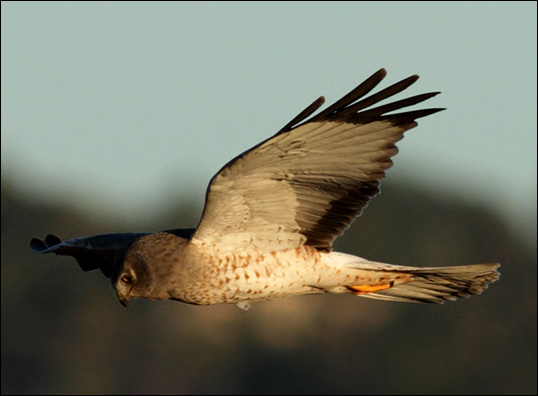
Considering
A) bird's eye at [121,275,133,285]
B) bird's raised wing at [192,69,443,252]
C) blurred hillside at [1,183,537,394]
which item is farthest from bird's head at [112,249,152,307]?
blurred hillside at [1,183,537,394]

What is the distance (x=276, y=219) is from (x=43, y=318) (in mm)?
47576

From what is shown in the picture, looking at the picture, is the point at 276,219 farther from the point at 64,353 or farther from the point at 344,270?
the point at 64,353

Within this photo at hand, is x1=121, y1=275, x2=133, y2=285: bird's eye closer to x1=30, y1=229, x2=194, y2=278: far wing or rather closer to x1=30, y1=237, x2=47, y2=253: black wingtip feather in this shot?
x1=30, y1=229, x2=194, y2=278: far wing

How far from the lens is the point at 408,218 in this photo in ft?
218

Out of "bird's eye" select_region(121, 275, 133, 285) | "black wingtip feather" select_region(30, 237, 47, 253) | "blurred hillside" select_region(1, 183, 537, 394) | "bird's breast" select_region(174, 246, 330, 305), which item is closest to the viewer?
"bird's breast" select_region(174, 246, 330, 305)

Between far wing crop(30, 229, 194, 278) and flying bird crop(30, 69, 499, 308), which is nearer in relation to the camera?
flying bird crop(30, 69, 499, 308)

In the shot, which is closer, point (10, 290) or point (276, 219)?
point (276, 219)

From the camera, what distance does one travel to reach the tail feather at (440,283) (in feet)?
38.2

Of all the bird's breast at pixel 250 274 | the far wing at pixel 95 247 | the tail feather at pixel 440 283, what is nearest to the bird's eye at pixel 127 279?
the far wing at pixel 95 247

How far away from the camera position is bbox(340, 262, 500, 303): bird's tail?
11.6 meters

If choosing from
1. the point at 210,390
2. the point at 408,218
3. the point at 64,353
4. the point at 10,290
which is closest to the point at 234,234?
Result: the point at 210,390

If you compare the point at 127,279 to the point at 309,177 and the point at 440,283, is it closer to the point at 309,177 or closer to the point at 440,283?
the point at 309,177

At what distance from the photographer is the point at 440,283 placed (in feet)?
39.0

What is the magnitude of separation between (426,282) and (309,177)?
5.09 ft
